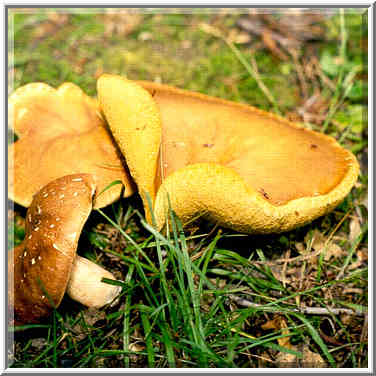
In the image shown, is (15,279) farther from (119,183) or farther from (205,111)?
(205,111)

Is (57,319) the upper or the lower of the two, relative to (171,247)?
lower

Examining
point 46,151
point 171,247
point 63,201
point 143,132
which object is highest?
point 143,132

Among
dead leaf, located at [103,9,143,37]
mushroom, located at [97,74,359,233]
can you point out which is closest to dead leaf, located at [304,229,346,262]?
mushroom, located at [97,74,359,233]

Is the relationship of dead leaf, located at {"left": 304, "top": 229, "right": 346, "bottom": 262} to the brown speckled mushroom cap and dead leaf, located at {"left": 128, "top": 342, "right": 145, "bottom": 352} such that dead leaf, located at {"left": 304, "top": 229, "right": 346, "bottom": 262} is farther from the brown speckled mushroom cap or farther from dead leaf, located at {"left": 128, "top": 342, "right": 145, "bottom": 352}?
the brown speckled mushroom cap

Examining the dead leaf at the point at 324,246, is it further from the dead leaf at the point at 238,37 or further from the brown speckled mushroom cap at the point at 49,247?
the dead leaf at the point at 238,37

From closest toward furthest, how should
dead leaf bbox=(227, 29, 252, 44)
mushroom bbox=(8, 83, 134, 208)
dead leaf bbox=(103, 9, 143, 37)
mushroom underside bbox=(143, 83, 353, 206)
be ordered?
mushroom underside bbox=(143, 83, 353, 206)
mushroom bbox=(8, 83, 134, 208)
dead leaf bbox=(227, 29, 252, 44)
dead leaf bbox=(103, 9, 143, 37)

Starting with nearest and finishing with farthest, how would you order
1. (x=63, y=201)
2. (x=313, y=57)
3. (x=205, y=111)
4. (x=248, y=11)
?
(x=63, y=201) → (x=205, y=111) → (x=313, y=57) → (x=248, y=11)

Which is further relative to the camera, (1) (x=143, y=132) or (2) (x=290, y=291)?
(2) (x=290, y=291)

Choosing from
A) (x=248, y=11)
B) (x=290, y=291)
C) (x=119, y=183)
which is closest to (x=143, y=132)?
(x=119, y=183)

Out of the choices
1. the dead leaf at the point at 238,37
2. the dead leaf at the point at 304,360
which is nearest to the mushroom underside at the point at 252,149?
the dead leaf at the point at 304,360
